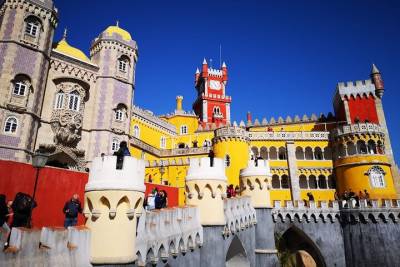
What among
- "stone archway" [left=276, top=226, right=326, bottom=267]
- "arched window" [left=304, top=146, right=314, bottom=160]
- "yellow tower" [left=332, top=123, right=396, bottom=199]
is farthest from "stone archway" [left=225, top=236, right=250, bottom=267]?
"arched window" [left=304, top=146, right=314, bottom=160]

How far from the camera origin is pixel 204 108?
57.4 m

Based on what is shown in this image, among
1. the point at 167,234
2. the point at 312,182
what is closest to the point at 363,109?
the point at 312,182

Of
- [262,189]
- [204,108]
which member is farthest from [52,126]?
[204,108]

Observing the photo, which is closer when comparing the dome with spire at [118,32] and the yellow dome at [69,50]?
the yellow dome at [69,50]

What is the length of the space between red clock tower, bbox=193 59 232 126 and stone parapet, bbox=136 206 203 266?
154 ft

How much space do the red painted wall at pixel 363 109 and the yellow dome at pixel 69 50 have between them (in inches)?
1259

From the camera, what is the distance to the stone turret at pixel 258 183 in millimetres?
16859

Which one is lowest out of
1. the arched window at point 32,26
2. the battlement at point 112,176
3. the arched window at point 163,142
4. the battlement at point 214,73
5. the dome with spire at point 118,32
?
the battlement at point 112,176

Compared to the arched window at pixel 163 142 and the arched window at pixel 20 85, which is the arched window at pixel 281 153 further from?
the arched window at pixel 20 85

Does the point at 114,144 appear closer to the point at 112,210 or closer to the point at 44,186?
the point at 44,186

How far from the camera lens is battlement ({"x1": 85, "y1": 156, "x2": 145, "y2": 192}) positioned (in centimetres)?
527

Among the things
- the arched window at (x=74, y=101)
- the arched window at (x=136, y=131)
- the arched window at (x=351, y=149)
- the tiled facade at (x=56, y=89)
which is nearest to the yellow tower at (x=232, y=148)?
the tiled facade at (x=56, y=89)

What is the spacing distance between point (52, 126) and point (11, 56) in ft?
18.8

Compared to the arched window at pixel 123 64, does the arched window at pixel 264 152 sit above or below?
below
